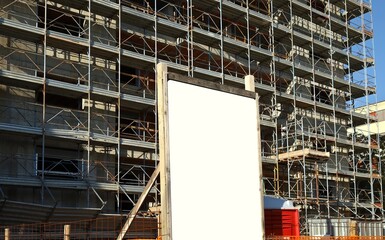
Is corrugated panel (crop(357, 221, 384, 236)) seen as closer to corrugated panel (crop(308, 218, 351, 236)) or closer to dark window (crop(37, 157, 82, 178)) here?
corrugated panel (crop(308, 218, 351, 236))

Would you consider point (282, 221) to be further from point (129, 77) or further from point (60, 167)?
point (129, 77)

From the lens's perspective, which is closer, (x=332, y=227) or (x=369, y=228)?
(x=332, y=227)

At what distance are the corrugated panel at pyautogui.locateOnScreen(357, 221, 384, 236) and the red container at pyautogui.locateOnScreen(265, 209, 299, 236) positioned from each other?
4103mm

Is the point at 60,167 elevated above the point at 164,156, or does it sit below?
above

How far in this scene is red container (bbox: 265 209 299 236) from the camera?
62.5 feet

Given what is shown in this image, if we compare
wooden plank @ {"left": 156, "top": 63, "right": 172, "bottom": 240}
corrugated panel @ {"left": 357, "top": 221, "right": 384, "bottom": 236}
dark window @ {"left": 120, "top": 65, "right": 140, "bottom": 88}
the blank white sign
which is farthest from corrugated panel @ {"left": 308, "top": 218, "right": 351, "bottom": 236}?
wooden plank @ {"left": 156, "top": 63, "right": 172, "bottom": 240}

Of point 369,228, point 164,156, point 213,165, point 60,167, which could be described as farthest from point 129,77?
point 164,156

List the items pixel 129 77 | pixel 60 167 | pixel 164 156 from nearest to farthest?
pixel 164 156 → pixel 60 167 → pixel 129 77

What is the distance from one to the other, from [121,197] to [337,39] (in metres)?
19.7

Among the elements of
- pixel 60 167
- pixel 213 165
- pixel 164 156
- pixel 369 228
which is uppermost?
pixel 60 167

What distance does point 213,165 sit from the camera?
12.4m

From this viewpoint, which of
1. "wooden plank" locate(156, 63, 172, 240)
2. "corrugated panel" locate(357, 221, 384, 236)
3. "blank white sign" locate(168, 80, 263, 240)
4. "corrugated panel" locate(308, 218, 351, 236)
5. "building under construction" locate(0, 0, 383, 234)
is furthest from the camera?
"corrugated panel" locate(357, 221, 384, 236)

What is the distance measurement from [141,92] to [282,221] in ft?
27.5

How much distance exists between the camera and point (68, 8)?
73.6ft
